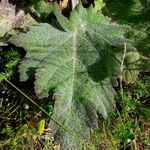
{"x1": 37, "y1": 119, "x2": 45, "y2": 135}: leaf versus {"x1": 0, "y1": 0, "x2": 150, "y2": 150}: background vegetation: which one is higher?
{"x1": 0, "y1": 0, "x2": 150, "y2": 150}: background vegetation

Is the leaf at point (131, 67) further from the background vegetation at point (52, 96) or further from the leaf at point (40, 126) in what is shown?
the leaf at point (40, 126)

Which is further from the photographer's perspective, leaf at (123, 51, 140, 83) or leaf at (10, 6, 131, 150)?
leaf at (123, 51, 140, 83)

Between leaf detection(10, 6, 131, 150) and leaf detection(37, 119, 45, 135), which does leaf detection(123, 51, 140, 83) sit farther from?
leaf detection(37, 119, 45, 135)

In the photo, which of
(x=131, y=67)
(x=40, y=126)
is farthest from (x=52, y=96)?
(x=131, y=67)

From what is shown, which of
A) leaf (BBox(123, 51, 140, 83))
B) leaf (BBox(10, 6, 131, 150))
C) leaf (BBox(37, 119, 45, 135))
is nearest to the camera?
leaf (BBox(10, 6, 131, 150))

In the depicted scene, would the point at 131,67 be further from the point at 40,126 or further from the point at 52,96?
the point at 40,126

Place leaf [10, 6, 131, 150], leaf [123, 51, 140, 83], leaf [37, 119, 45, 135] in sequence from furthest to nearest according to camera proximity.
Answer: leaf [123, 51, 140, 83] → leaf [37, 119, 45, 135] → leaf [10, 6, 131, 150]

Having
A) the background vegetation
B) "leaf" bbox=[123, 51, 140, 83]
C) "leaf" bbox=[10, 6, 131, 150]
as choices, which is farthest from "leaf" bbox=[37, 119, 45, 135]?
"leaf" bbox=[123, 51, 140, 83]

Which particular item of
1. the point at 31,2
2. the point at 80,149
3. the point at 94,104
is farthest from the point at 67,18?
the point at 80,149

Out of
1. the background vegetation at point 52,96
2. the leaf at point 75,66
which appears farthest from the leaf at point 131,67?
the leaf at point 75,66
